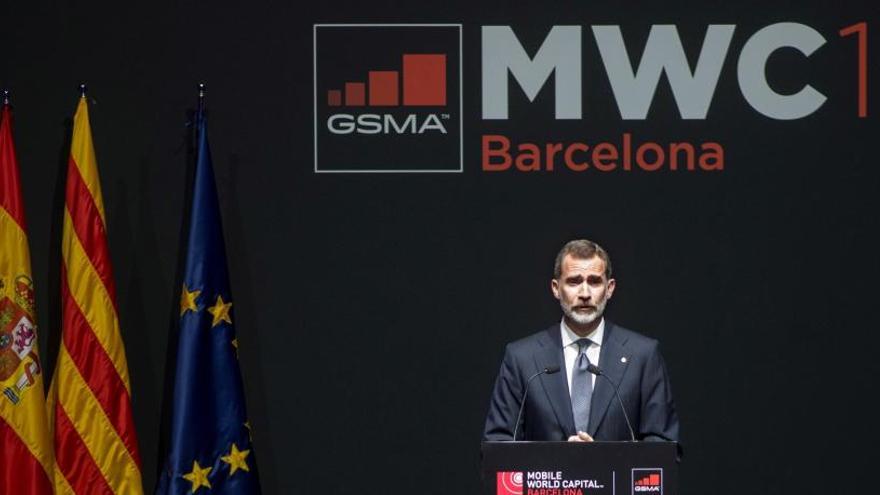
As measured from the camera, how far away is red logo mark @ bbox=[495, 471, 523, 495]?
384 centimetres

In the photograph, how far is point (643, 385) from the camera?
15.2ft

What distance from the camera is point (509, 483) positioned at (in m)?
3.85

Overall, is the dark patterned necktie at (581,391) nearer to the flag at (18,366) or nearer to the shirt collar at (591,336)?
the shirt collar at (591,336)

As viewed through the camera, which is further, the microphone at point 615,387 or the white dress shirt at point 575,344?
the white dress shirt at point 575,344

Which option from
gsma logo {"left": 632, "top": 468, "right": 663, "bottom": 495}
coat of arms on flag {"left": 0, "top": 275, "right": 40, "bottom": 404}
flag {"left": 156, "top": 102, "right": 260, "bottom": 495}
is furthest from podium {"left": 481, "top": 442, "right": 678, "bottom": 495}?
coat of arms on flag {"left": 0, "top": 275, "right": 40, "bottom": 404}

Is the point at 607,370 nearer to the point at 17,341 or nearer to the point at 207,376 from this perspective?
the point at 207,376

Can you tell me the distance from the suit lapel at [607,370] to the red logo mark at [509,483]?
0.74m

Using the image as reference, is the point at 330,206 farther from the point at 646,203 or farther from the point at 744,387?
the point at 744,387

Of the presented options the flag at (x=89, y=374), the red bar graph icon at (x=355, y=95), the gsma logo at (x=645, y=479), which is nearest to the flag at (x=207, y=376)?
the flag at (x=89, y=374)

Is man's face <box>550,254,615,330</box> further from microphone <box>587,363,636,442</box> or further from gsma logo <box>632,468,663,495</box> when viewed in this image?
gsma logo <box>632,468,663,495</box>

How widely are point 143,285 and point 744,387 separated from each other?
2.66m

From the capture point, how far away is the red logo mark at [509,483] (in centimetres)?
384

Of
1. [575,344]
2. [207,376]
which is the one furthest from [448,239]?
[575,344]

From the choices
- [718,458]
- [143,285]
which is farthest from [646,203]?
[143,285]
